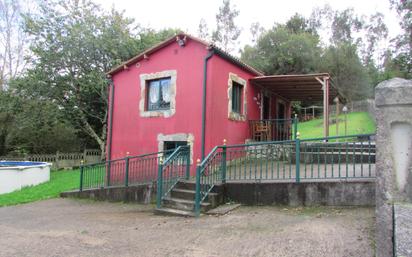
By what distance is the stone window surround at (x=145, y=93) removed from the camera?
10617 millimetres

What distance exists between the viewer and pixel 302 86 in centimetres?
1301

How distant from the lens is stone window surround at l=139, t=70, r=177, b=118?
1062 centimetres

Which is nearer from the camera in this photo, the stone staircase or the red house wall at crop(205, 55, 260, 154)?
Result: the stone staircase

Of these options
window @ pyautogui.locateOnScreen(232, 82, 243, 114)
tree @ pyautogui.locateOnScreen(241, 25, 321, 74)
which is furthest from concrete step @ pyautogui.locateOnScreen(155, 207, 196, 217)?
tree @ pyautogui.locateOnScreen(241, 25, 321, 74)

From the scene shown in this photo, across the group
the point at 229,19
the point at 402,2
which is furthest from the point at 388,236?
the point at 229,19

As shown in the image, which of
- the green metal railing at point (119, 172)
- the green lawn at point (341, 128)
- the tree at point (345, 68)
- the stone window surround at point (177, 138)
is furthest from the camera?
the tree at point (345, 68)

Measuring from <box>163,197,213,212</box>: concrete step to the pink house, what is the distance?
237 cm

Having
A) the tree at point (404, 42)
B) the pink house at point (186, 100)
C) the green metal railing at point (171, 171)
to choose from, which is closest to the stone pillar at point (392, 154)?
the green metal railing at point (171, 171)

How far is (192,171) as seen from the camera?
9719mm

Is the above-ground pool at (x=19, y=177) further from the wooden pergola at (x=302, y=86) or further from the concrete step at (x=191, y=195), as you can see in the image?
the wooden pergola at (x=302, y=86)

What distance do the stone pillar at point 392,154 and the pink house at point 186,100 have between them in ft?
22.4

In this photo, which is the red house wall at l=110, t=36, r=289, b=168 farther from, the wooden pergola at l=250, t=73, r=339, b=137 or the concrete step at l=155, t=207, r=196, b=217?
the concrete step at l=155, t=207, r=196, b=217

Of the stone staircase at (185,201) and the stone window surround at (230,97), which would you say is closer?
the stone staircase at (185,201)

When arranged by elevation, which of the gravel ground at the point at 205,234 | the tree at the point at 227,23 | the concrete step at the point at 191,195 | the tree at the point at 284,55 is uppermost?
the tree at the point at 227,23
